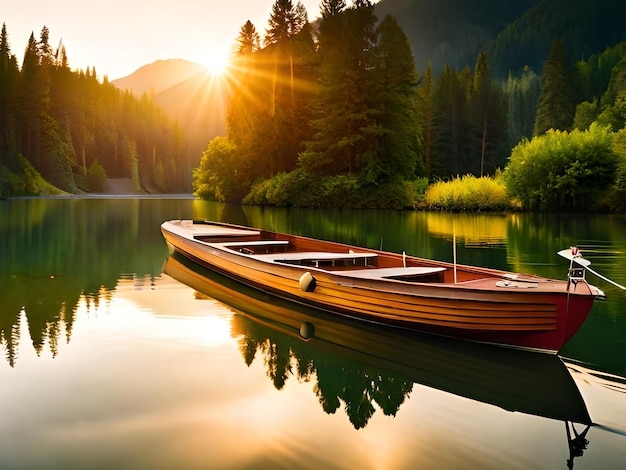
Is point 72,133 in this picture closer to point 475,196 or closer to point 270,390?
point 475,196

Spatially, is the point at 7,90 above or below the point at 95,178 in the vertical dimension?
above

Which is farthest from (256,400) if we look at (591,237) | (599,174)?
(599,174)

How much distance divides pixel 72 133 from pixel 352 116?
271ft

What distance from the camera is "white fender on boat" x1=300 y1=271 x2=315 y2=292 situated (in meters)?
10.3

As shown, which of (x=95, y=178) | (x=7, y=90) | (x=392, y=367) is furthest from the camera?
(x=95, y=178)

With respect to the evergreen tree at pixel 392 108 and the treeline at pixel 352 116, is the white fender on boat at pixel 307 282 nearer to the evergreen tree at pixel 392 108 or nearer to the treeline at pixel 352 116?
the treeline at pixel 352 116

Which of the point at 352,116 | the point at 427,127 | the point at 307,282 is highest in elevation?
the point at 427,127

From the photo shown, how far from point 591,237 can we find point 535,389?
17531mm

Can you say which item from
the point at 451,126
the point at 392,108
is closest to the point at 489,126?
the point at 451,126

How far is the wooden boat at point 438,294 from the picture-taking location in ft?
25.5

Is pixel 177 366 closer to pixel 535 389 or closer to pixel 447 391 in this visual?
pixel 447 391

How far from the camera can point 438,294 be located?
8.45 meters

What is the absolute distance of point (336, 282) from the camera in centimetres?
992

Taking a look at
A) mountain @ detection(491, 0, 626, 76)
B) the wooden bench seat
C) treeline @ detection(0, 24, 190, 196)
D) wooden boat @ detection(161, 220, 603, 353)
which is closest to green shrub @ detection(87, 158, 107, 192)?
treeline @ detection(0, 24, 190, 196)
